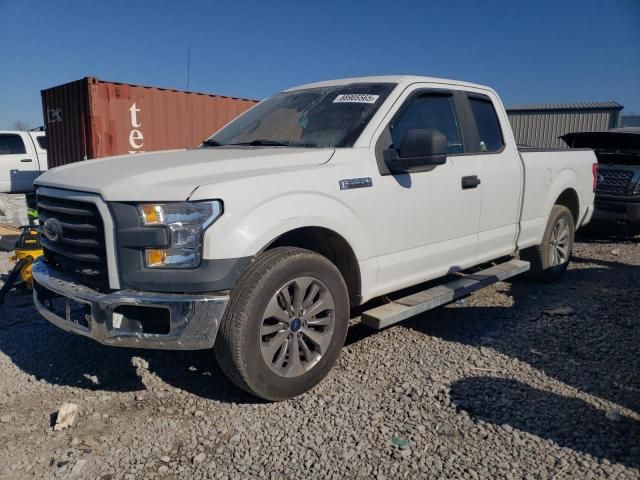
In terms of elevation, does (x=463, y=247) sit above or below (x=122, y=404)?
above

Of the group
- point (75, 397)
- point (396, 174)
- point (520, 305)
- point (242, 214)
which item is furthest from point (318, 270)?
point (520, 305)

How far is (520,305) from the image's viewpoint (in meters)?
5.07

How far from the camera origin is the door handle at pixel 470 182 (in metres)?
4.09

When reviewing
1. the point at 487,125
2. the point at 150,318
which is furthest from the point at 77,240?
the point at 487,125

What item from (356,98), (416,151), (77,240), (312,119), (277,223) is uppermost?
(356,98)

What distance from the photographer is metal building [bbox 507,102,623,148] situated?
25.4 m

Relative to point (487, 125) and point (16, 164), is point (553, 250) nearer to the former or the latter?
point (487, 125)

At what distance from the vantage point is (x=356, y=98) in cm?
387

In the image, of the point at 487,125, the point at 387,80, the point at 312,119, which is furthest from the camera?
the point at 487,125

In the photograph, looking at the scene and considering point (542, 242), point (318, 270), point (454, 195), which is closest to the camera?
point (318, 270)

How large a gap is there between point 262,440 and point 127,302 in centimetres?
98

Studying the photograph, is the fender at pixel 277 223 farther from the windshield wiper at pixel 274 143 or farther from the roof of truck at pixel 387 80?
the roof of truck at pixel 387 80

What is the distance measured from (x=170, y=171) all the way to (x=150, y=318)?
0.79 m

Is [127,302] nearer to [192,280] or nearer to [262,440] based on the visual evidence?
[192,280]
